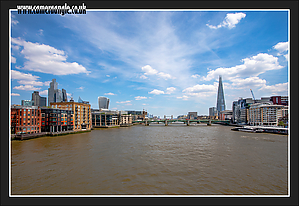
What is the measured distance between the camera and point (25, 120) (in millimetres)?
36781

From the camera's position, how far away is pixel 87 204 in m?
5.03

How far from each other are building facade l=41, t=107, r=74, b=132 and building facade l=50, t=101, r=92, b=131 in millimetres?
4118

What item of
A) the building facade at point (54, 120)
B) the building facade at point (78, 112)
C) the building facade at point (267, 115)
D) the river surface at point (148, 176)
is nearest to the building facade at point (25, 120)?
the building facade at point (54, 120)

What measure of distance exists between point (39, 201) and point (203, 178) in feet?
39.9

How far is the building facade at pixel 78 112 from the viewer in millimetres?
52594

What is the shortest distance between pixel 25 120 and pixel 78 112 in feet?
62.1

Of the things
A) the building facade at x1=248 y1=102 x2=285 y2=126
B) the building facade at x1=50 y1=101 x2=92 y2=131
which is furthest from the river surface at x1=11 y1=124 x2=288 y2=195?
the building facade at x1=248 y1=102 x2=285 y2=126

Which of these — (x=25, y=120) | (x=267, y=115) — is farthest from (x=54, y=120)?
(x=267, y=115)

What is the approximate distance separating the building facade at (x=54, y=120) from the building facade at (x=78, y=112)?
13.5 feet

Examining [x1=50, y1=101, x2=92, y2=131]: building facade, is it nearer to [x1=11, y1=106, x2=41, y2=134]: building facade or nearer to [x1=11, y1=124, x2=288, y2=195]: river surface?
[x1=11, y1=106, x2=41, y2=134]: building facade

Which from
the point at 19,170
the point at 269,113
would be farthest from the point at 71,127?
the point at 269,113

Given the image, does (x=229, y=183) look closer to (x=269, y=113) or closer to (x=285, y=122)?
(x=269, y=113)

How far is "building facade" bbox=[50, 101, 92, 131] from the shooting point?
2071 inches

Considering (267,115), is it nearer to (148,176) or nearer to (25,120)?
(148,176)
